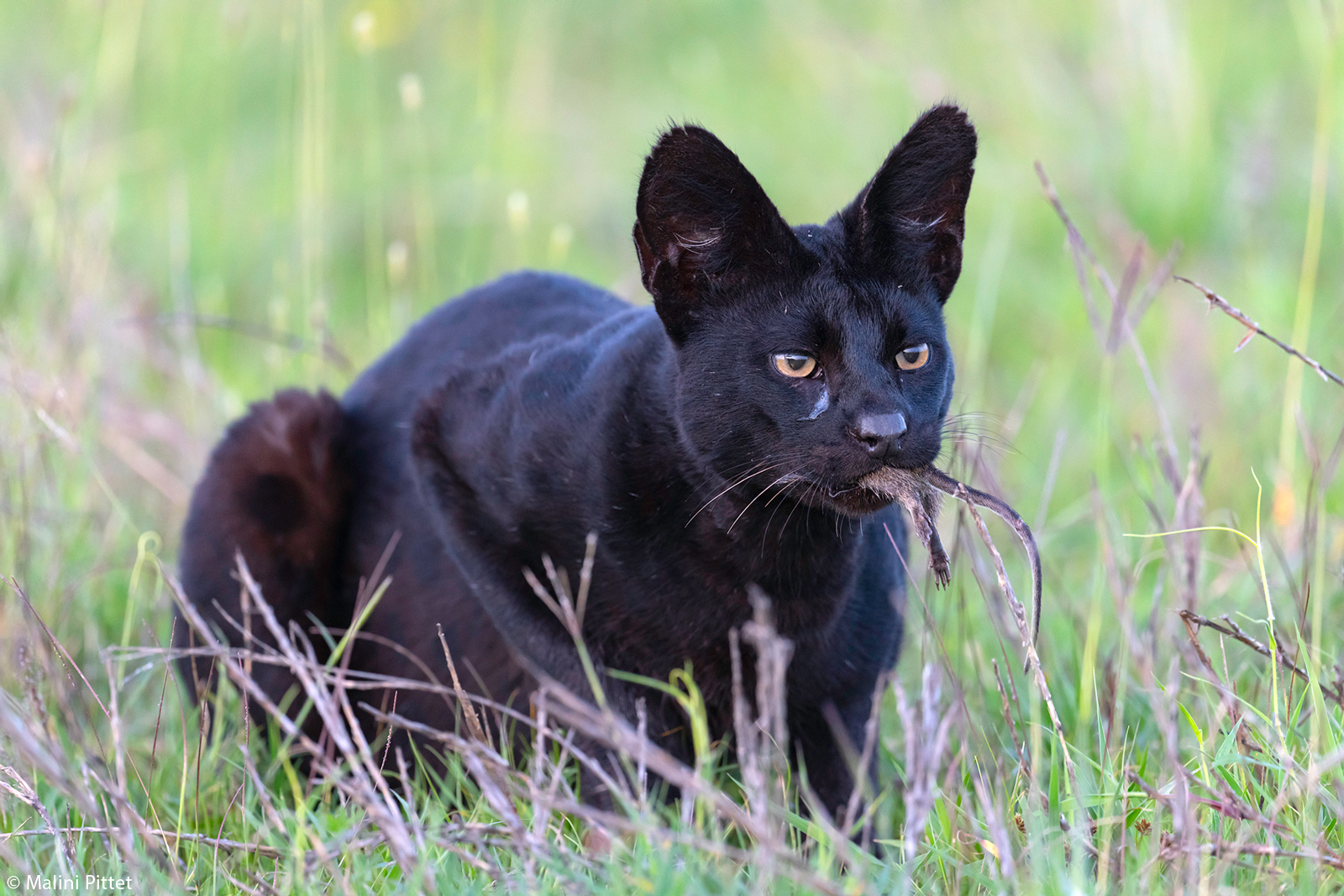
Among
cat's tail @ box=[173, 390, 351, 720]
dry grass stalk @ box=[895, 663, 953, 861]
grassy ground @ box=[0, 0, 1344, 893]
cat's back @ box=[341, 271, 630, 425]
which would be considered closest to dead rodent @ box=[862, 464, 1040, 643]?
grassy ground @ box=[0, 0, 1344, 893]

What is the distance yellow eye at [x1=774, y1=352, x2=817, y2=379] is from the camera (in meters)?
1.96

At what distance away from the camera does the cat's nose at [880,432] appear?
5.96ft

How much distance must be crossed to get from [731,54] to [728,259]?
→ 5.33 meters

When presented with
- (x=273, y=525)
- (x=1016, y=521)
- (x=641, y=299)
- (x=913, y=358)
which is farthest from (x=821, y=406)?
(x=641, y=299)

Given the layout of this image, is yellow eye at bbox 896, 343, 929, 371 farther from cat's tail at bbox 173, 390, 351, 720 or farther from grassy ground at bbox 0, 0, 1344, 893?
cat's tail at bbox 173, 390, 351, 720

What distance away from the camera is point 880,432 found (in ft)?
5.95

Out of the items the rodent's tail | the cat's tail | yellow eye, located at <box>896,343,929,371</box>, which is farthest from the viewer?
the cat's tail

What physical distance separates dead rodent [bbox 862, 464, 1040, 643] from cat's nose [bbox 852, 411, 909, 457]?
55 mm

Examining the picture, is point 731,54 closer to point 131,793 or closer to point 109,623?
point 109,623

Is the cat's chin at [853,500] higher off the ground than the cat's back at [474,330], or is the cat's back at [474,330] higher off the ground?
the cat's back at [474,330]

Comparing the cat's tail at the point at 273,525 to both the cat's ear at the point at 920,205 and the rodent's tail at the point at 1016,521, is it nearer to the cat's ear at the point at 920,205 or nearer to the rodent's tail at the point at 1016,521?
the cat's ear at the point at 920,205

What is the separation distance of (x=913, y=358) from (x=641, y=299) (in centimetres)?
257

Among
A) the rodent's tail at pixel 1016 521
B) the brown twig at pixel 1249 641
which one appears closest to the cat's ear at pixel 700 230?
the rodent's tail at pixel 1016 521

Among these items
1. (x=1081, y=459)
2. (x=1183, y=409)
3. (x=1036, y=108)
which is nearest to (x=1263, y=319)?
(x=1183, y=409)
